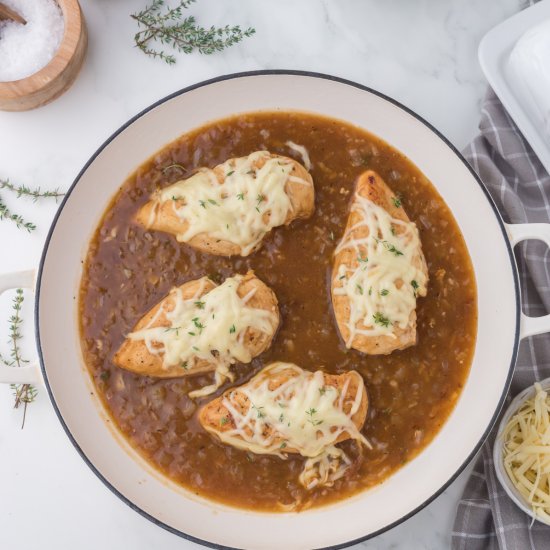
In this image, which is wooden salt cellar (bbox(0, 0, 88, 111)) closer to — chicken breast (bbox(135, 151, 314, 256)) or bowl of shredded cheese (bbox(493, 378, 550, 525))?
chicken breast (bbox(135, 151, 314, 256))

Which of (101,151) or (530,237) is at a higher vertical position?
(101,151)

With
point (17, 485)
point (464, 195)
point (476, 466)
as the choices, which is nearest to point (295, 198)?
point (464, 195)

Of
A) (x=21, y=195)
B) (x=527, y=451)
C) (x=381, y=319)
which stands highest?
(x=21, y=195)

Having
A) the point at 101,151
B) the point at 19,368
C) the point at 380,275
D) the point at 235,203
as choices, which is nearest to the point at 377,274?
the point at 380,275

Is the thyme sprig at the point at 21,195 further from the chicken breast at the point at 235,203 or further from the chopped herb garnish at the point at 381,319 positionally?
the chopped herb garnish at the point at 381,319

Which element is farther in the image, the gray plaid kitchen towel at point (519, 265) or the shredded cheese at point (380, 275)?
the gray plaid kitchen towel at point (519, 265)

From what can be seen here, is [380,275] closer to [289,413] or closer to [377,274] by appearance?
[377,274]

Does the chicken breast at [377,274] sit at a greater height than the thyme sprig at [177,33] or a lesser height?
lesser

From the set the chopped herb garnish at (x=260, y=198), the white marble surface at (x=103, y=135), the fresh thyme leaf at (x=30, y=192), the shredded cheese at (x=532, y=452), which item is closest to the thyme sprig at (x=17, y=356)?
the white marble surface at (x=103, y=135)
